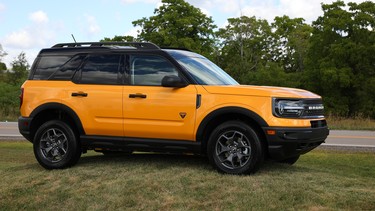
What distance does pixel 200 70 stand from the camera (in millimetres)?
7027

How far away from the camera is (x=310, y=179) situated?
613 cm

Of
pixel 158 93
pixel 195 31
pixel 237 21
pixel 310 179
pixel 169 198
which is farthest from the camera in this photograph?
pixel 237 21

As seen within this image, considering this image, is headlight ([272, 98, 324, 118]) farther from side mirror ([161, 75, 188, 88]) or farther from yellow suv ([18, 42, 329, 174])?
side mirror ([161, 75, 188, 88])

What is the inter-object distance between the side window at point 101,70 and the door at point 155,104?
0.25 m

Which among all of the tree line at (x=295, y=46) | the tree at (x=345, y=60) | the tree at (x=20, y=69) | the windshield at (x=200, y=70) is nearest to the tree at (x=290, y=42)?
the tree line at (x=295, y=46)

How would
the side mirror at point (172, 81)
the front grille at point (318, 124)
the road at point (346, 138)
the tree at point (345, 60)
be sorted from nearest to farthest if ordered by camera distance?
the front grille at point (318, 124)
the side mirror at point (172, 81)
the road at point (346, 138)
the tree at point (345, 60)

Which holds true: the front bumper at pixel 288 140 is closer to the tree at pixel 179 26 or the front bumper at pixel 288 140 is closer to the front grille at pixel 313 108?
the front grille at pixel 313 108

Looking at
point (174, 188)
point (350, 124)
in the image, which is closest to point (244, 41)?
point (350, 124)

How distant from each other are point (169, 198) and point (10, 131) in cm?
1653

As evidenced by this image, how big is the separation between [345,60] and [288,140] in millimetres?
37988

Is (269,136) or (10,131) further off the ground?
(269,136)

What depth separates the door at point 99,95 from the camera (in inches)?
275

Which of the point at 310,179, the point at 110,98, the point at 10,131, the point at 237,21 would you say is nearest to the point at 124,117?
the point at 110,98

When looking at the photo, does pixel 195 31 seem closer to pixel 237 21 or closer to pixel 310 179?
pixel 237 21
